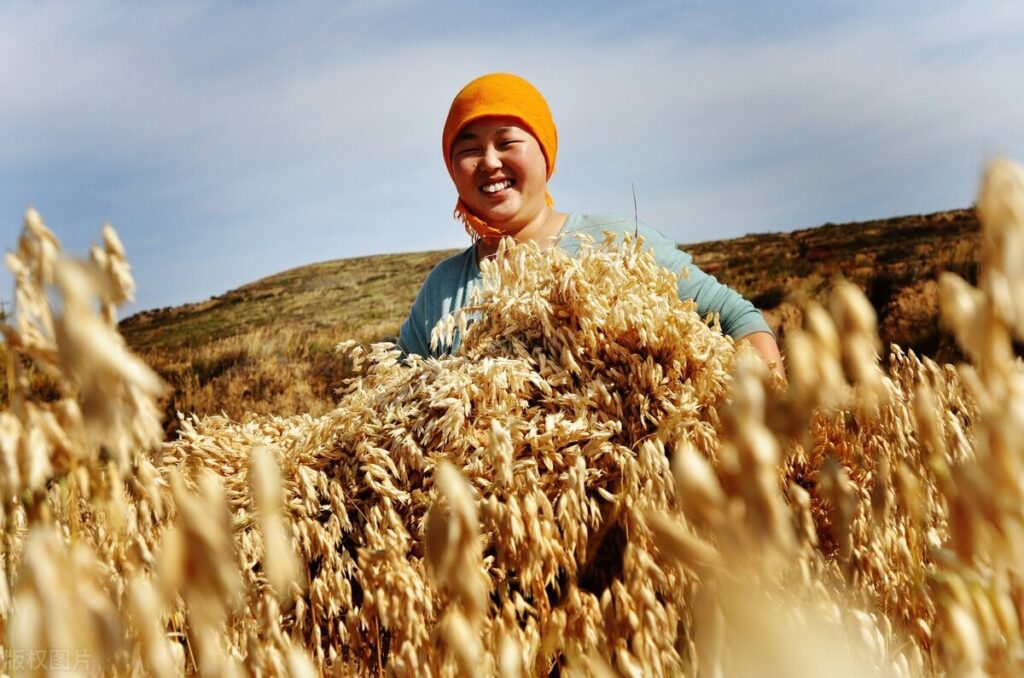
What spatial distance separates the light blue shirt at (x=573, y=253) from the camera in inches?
134

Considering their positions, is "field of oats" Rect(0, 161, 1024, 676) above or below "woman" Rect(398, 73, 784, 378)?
below

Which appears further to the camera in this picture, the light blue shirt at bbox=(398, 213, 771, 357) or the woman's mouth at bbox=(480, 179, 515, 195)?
the woman's mouth at bbox=(480, 179, 515, 195)

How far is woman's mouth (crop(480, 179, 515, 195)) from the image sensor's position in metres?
3.86

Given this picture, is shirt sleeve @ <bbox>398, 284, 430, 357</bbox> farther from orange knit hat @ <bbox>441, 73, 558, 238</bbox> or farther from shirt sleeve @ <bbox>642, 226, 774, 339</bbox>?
shirt sleeve @ <bbox>642, 226, 774, 339</bbox>

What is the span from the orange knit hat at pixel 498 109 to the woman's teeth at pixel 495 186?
196 mm

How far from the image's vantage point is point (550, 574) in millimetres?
1635

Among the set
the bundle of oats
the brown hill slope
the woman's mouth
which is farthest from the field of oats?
the woman's mouth

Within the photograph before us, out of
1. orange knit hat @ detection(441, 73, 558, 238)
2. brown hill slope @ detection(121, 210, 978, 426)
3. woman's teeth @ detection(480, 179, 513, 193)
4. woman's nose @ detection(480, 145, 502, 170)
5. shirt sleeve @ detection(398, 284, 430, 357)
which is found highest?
brown hill slope @ detection(121, 210, 978, 426)

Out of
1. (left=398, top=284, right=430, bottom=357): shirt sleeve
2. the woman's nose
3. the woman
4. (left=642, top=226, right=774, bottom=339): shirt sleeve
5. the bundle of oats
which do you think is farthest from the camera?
(left=398, top=284, right=430, bottom=357): shirt sleeve

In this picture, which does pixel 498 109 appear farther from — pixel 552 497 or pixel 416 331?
pixel 552 497

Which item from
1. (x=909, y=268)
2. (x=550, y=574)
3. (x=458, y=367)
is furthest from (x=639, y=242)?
(x=909, y=268)

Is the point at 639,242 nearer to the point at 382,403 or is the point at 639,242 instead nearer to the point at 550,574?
the point at 382,403

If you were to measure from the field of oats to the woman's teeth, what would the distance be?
134cm

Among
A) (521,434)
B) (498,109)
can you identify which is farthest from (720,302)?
(521,434)
